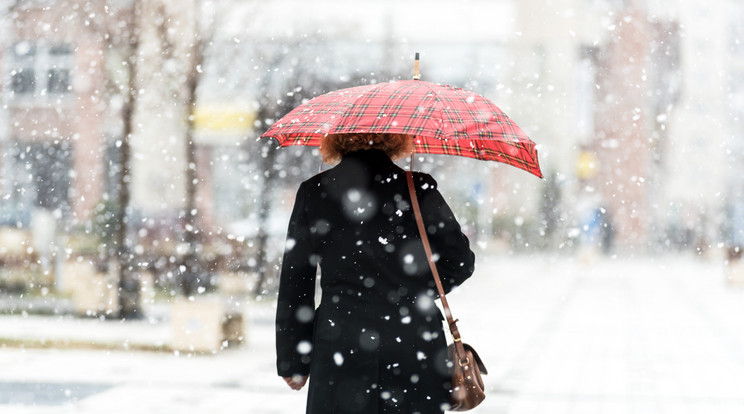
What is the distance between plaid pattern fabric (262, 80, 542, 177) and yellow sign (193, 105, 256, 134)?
9.33 meters

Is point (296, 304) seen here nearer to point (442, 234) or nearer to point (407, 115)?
point (442, 234)

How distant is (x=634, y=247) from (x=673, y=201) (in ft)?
25.6

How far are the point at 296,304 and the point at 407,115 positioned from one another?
715 millimetres

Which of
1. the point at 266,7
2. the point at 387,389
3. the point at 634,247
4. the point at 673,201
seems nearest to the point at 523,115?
the point at 634,247

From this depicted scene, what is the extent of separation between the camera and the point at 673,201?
56594mm

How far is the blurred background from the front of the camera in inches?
463

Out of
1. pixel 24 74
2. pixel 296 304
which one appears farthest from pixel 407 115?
pixel 24 74

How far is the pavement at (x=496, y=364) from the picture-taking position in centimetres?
698

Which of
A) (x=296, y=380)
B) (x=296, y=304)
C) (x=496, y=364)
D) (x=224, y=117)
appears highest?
(x=224, y=117)

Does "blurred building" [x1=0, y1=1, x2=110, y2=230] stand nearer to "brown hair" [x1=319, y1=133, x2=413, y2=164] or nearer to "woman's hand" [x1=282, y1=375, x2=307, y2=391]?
"brown hair" [x1=319, y1=133, x2=413, y2=164]

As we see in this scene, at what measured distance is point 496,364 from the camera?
910 centimetres

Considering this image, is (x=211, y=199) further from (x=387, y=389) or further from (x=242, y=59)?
(x=387, y=389)

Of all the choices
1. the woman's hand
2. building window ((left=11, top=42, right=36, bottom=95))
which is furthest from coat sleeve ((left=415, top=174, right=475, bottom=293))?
building window ((left=11, top=42, right=36, bottom=95))

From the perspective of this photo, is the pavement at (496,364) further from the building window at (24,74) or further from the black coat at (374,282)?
the building window at (24,74)
